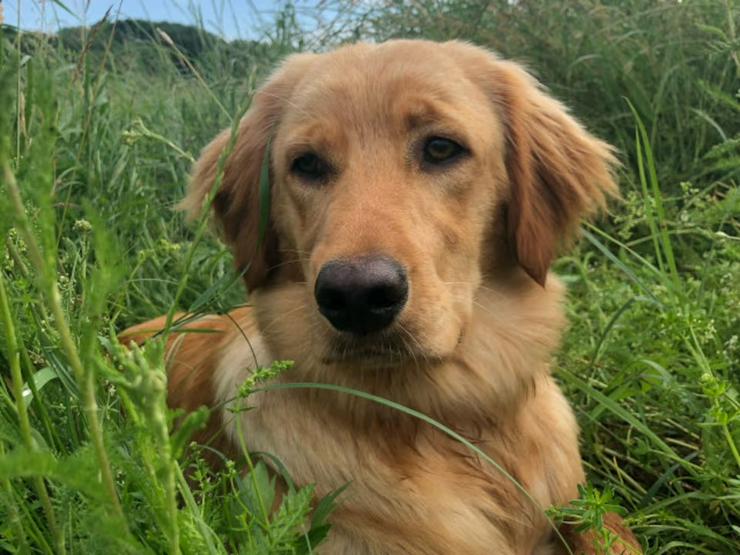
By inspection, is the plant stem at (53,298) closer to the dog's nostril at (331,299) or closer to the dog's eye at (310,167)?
the dog's nostril at (331,299)

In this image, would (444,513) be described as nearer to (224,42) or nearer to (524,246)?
(524,246)

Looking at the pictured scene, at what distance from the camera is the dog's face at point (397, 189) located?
1.85m

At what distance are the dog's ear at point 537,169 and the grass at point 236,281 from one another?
144 millimetres

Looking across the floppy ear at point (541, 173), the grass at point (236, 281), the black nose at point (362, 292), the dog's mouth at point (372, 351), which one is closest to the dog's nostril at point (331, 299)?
the black nose at point (362, 292)

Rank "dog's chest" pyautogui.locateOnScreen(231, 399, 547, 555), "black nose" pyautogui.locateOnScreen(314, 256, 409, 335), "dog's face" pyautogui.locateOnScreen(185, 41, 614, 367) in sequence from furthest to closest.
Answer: "dog's chest" pyautogui.locateOnScreen(231, 399, 547, 555), "dog's face" pyautogui.locateOnScreen(185, 41, 614, 367), "black nose" pyautogui.locateOnScreen(314, 256, 409, 335)

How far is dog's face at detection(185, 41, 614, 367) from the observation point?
1.85 m

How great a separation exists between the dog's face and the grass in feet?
0.74

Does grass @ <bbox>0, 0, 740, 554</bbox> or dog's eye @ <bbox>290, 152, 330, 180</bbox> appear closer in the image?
grass @ <bbox>0, 0, 740, 554</bbox>

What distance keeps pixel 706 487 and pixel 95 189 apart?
2802 millimetres

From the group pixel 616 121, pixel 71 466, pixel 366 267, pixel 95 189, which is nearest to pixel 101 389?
pixel 366 267

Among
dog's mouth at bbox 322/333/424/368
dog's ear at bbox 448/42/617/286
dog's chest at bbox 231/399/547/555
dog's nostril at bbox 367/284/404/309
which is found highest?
dog's ear at bbox 448/42/617/286

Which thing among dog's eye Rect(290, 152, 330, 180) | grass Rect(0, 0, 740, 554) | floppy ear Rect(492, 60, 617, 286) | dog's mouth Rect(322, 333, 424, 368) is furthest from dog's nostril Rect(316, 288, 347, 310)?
floppy ear Rect(492, 60, 617, 286)

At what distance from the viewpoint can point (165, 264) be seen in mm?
3693

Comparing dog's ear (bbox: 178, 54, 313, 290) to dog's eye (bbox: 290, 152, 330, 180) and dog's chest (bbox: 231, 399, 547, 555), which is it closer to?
dog's eye (bbox: 290, 152, 330, 180)
